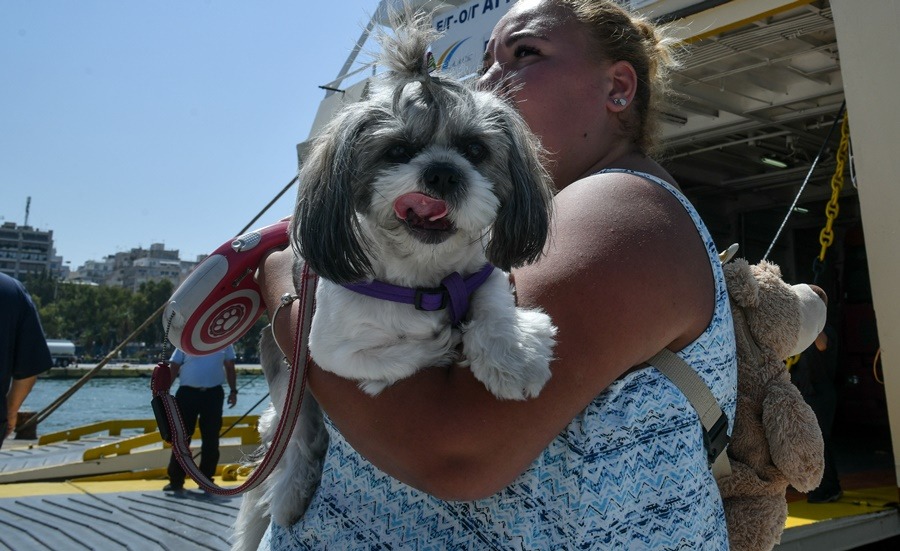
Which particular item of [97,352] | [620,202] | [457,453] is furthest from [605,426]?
[97,352]

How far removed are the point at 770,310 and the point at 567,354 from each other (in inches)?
25.3

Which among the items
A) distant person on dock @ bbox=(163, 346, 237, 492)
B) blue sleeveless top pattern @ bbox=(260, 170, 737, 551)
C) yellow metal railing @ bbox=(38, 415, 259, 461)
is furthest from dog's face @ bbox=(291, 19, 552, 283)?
yellow metal railing @ bbox=(38, 415, 259, 461)

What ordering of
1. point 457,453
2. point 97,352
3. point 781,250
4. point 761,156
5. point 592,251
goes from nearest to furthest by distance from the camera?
point 457,453, point 592,251, point 761,156, point 781,250, point 97,352

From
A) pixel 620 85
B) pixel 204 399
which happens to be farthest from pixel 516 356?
pixel 204 399

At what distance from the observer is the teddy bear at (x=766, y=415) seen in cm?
159

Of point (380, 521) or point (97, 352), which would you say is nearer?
point (380, 521)

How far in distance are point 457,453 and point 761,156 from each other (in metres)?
8.40

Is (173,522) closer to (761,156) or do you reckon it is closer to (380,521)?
(380,521)

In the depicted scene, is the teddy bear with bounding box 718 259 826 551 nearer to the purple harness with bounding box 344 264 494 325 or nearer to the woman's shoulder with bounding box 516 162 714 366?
the woman's shoulder with bounding box 516 162 714 366

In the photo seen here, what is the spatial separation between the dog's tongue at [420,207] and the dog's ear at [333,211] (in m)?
0.11

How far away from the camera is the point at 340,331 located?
1420 millimetres

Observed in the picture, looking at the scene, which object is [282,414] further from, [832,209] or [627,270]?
[832,209]

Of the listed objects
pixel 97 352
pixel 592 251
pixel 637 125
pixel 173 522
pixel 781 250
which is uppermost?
pixel 637 125

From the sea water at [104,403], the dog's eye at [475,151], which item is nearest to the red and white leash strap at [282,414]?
the dog's eye at [475,151]
